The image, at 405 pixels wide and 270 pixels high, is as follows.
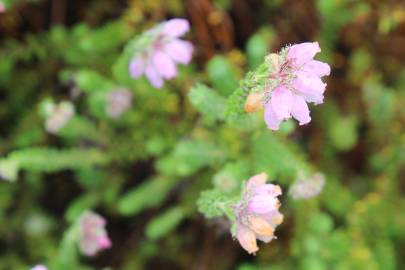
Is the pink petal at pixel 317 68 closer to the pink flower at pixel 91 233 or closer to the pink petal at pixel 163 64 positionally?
the pink petal at pixel 163 64

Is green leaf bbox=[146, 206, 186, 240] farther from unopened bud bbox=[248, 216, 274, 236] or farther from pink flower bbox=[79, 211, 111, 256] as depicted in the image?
unopened bud bbox=[248, 216, 274, 236]

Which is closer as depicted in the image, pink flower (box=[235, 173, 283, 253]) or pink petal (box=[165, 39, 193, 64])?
pink flower (box=[235, 173, 283, 253])


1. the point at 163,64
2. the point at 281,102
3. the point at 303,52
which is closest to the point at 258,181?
the point at 281,102

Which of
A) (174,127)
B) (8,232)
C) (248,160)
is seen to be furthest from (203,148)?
(8,232)

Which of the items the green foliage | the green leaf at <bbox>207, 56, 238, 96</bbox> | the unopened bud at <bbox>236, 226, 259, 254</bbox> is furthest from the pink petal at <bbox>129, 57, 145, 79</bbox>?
the unopened bud at <bbox>236, 226, 259, 254</bbox>

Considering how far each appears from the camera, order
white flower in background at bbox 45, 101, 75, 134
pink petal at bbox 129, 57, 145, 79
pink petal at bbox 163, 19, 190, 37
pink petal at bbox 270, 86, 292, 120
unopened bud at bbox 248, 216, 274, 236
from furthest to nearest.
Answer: white flower in background at bbox 45, 101, 75, 134, pink petal at bbox 129, 57, 145, 79, pink petal at bbox 163, 19, 190, 37, unopened bud at bbox 248, 216, 274, 236, pink petal at bbox 270, 86, 292, 120

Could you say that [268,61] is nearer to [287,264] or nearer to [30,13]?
[287,264]

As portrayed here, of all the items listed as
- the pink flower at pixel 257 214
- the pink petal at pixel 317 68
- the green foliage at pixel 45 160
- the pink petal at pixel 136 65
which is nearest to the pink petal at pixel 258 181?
the pink flower at pixel 257 214
